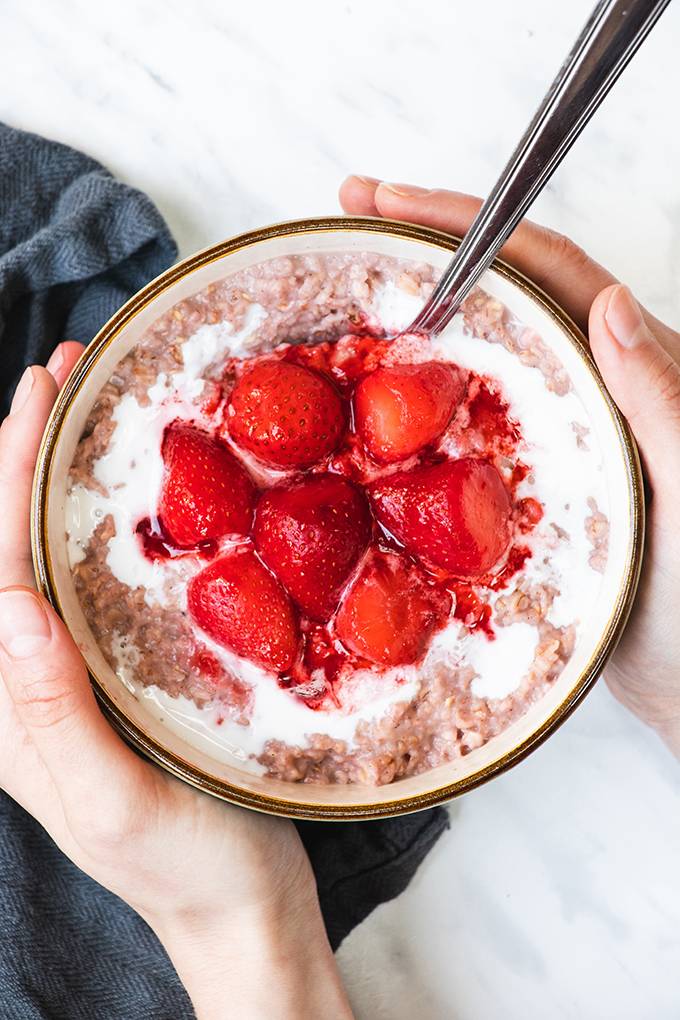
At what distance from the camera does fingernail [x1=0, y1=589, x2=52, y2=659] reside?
96 centimetres

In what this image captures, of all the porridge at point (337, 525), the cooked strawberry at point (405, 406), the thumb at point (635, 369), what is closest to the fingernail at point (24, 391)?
the porridge at point (337, 525)

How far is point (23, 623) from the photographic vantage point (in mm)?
965

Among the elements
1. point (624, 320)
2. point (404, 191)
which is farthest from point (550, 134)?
Answer: point (404, 191)

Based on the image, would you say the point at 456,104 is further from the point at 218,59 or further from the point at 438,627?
the point at 438,627

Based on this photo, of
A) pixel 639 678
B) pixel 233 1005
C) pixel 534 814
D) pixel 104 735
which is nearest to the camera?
pixel 104 735

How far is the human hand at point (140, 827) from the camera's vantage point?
0.97 metres

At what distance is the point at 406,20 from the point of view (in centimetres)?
138

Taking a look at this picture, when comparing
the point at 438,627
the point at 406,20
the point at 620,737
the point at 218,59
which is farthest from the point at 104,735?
the point at 406,20

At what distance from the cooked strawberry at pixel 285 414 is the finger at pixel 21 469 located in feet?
0.90

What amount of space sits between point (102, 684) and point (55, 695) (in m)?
0.06

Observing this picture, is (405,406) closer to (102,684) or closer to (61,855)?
(102,684)

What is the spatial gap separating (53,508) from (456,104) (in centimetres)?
86

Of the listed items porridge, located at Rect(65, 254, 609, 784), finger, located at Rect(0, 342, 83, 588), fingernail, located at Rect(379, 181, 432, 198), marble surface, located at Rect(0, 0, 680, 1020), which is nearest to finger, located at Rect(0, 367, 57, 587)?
finger, located at Rect(0, 342, 83, 588)

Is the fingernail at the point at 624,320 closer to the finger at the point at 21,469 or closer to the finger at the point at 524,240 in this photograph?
Answer: the finger at the point at 524,240
